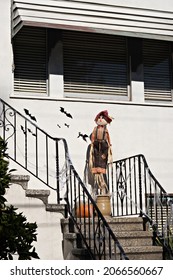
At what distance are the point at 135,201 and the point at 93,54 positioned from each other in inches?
105

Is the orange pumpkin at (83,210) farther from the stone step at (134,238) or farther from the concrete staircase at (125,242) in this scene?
the stone step at (134,238)

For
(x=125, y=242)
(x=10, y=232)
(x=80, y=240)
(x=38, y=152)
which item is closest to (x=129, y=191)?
(x=38, y=152)

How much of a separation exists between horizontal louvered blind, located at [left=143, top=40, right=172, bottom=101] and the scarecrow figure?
148 cm

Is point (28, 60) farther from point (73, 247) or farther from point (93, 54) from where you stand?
point (73, 247)

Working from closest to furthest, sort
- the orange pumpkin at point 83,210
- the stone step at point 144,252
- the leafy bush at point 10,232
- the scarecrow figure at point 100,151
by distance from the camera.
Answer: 1. the leafy bush at point 10,232
2. the stone step at point 144,252
3. the orange pumpkin at point 83,210
4. the scarecrow figure at point 100,151

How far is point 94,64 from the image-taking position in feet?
36.7

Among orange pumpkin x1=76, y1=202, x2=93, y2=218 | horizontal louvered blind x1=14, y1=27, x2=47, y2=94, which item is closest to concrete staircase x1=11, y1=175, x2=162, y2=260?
orange pumpkin x1=76, y1=202, x2=93, y2=218

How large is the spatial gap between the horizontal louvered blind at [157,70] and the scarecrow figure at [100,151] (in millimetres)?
1484

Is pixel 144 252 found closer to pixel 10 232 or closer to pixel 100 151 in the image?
pixel 100 151

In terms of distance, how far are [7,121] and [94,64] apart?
202cm

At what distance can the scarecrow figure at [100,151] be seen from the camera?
10188 mm

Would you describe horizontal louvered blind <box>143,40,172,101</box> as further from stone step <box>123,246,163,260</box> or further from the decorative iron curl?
stone step <box>123,246,163,260</box>

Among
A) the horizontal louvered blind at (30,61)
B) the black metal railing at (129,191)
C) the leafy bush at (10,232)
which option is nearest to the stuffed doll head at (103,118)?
the black metal railing at (129,191)

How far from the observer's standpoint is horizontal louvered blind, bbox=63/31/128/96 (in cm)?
1098
